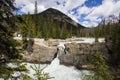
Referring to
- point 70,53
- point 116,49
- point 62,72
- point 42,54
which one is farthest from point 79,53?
point 62,72

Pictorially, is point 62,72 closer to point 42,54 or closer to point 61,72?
point 61,72

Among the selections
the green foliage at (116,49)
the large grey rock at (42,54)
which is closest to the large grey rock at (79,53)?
the green foliage at (116,49)

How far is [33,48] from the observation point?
5700 centimetres

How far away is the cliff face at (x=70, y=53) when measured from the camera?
5519 cm

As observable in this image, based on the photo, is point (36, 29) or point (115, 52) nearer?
point (115, 52)

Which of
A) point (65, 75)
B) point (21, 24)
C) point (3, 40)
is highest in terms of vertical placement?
point (21, 24)

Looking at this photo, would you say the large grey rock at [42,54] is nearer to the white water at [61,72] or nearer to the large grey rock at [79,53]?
the white water at [61,72]

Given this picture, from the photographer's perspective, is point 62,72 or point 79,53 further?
point 79,53

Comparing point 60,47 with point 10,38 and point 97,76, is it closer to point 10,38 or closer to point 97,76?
point 97,76

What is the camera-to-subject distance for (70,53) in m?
57.2

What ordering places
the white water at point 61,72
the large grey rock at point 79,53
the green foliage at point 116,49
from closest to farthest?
the white water at point 61,72 < the green foliage at point 116,49 < the large grey rock at point 79,53

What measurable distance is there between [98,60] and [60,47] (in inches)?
1515

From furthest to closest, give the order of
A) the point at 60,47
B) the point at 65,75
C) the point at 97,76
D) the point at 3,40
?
the point at 60,47
the point at 65,75
the point at 97,76
the point at 3,40

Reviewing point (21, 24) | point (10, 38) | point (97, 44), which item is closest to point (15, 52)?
point (10, 38)
